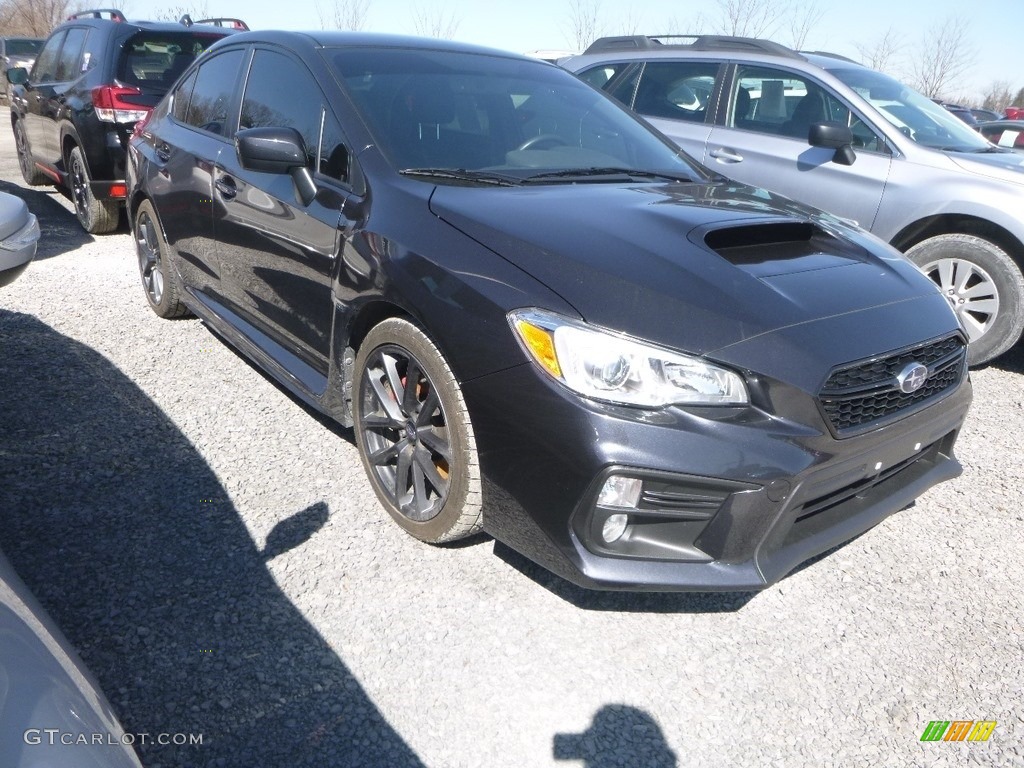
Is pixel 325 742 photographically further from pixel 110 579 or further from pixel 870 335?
pixel 870 335

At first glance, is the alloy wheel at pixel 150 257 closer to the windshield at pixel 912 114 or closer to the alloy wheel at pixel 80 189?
the alloy wheel at pixel 80 189

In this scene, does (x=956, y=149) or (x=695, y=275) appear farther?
(x=956, y=149)

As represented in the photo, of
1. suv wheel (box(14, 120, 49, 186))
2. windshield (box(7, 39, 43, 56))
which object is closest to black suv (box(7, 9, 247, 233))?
suv wheel (box(14, 120, 49, 186))

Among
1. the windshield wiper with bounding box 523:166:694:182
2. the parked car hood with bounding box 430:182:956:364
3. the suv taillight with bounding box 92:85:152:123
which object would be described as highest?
the windshield wiper with bounding box 523:166:694:182

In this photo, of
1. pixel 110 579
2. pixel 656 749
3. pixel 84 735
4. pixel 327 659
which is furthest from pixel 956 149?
pixel 84 735

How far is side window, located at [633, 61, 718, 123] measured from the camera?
19.8 ft

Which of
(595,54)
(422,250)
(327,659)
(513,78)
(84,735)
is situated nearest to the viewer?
(84,735)

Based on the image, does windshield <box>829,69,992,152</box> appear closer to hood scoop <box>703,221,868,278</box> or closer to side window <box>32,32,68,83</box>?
hood scoop <box>703,221,868,278</box>

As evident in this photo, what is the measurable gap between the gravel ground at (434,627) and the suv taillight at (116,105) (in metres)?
3.69

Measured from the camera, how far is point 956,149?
5.20m

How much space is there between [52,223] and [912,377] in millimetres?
7695

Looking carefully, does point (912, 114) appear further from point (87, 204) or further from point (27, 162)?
point (27, 162)

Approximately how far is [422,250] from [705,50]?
14.7 feet

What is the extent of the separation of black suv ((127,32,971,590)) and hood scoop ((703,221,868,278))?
11mm
